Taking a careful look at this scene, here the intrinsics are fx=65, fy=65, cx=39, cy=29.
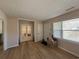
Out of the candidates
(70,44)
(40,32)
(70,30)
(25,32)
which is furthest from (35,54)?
(25,32)

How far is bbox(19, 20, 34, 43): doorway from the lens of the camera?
7.29 metres

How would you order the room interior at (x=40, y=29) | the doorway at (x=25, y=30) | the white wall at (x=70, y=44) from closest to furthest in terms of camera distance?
1. the room interior at (x=40, y=29)
2. the white wall at (x=70, y=44)
3. the doorway at (x=25, y=30)

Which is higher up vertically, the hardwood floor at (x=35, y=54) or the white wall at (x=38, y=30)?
the white wall at (x=38, y=30)

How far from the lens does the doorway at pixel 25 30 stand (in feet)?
23.9

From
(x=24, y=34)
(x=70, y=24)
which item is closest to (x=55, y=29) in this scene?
(x=70, y=24)

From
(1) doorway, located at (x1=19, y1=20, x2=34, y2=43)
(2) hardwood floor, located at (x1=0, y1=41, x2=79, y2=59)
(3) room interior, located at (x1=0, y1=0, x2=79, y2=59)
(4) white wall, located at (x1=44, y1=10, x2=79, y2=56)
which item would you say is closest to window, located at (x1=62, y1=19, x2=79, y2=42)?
(3) room interior, located at (x1=0, y1=0, x2=79, y2=59)

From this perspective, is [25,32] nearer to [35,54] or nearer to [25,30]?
[25,30]

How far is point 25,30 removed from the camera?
769cm

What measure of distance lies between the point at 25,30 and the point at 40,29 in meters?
1.81

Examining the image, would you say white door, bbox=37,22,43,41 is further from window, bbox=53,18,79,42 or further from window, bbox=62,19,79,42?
window, bbox=62,19,79,42

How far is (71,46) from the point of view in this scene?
380 centimetres

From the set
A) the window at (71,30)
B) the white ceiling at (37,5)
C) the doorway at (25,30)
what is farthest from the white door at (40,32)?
the white ceiling at (37,5)

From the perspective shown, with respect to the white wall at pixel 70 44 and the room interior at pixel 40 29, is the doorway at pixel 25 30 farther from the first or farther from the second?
the white wall at pixel 70 44

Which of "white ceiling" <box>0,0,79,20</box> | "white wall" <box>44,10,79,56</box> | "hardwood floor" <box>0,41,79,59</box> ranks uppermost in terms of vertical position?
"white ceiling" <box>0,0,79,20</box>
